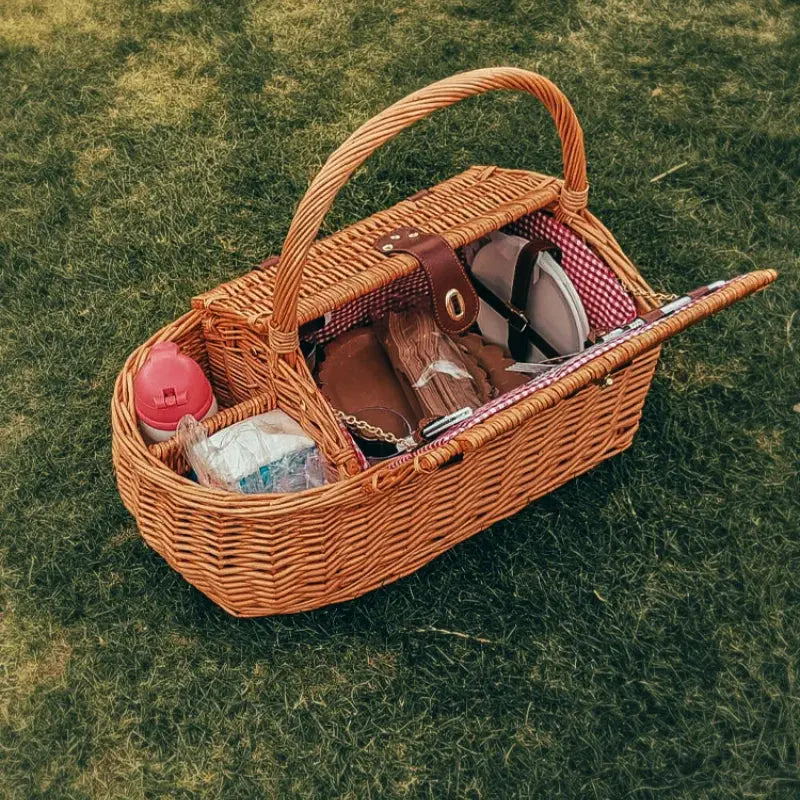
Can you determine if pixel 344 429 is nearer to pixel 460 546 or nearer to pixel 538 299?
pixel 460 546

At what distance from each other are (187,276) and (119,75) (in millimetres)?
1079

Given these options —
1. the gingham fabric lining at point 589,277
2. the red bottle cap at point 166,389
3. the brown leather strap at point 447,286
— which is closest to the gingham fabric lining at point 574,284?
the gingham fabric lining at point 589,277

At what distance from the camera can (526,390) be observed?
83.9 inches

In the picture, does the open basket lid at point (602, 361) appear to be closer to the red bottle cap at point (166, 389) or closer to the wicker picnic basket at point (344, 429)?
the wicker picnic basket at point (344, 429)

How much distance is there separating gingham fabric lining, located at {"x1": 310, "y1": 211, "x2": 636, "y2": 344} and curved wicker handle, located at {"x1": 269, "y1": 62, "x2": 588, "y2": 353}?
442 millimetres

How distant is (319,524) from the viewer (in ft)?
6.81

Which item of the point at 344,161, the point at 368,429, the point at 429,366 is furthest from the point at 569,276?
the point at 344,161

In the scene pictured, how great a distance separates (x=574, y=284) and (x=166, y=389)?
1075 mm

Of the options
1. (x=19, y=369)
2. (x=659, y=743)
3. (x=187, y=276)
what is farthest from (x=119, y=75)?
(x=659, y=743)

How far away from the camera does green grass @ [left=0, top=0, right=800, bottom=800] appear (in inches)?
87.7

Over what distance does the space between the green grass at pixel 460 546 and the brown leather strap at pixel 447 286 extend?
61 centimetres

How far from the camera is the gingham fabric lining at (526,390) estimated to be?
2.04m

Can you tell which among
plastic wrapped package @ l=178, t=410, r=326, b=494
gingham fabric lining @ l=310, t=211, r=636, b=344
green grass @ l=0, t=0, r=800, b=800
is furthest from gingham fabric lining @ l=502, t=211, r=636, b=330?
A: plastic wrapped package @ l=178, t=410, r=326, b=494

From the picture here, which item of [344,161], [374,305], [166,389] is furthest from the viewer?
[374,305]
